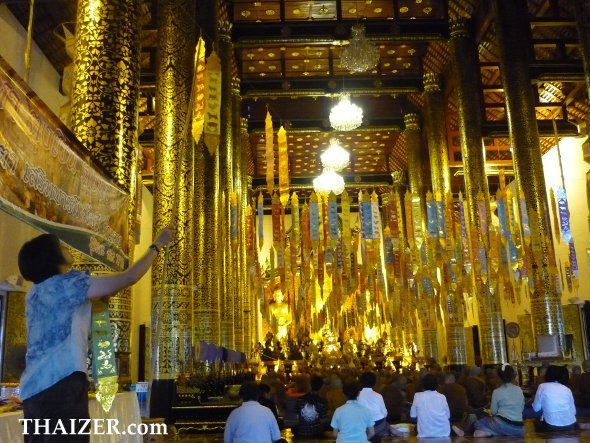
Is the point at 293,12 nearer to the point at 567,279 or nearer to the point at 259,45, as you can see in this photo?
the point at 259,45

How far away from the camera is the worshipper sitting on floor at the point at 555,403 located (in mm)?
5871

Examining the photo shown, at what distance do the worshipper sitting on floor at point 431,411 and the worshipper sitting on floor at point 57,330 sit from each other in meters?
4.32

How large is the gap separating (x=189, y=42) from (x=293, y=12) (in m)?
6.90

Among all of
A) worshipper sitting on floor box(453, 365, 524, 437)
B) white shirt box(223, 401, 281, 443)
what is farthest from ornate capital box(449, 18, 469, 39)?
white shirt box(223, 401, 281, 443)

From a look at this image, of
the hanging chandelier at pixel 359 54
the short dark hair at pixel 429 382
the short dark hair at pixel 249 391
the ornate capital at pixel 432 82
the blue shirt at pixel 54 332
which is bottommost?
the short dark hair at pixel 429 382

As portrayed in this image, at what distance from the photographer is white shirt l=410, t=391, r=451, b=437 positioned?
5.68 m

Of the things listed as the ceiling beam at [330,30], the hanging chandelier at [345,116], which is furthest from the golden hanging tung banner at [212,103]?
the ceiling beam at [330,30]

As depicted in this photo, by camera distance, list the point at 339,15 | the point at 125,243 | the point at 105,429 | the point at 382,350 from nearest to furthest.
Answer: the point at 105,429 → the point at 125,243 → the point at 339,15 → the point at 382,350

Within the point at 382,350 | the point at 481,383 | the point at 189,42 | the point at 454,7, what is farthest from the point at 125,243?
the point at 382,350

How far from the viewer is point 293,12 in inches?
549

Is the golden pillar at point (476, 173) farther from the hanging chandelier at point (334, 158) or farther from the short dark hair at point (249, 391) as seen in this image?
the short dark hair at point (249, 391)

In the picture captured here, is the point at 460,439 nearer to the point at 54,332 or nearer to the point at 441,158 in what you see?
the point at 54,332

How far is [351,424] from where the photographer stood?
412cm

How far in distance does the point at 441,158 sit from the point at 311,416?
35.4 feet
